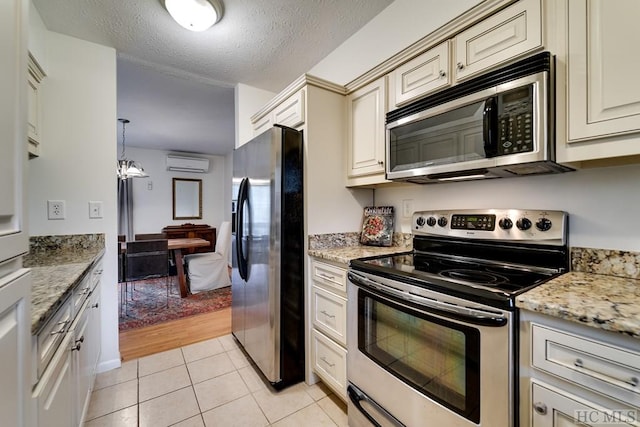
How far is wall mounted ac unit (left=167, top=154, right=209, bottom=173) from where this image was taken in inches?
222

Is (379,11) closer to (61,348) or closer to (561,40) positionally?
(561,40)

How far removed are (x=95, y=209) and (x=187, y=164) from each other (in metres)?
4.03

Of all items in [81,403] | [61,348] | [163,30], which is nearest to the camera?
[61,348]

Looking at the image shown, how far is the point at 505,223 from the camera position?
133 cm

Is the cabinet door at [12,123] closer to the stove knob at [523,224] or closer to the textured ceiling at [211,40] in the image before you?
the textured ceiling at [211,40]

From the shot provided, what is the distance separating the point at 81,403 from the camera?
4.32 ft

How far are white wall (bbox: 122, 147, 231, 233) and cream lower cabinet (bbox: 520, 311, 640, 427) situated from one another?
236 inches

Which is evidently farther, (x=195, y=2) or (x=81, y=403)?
(x=195, y=2)

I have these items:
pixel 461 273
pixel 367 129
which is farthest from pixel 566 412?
pixel 367 129

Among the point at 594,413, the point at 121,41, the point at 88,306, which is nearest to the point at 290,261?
the point at 88,306

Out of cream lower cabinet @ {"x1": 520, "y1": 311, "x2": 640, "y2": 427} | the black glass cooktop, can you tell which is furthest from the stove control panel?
cream lower cabinet @ {"x1": 520, "y1": 311, "x2": 640, "y2": 427}

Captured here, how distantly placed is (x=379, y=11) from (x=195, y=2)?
1185mm

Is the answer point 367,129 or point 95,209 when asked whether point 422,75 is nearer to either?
point 367,129

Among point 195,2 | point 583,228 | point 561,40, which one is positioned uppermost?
point 195,2
